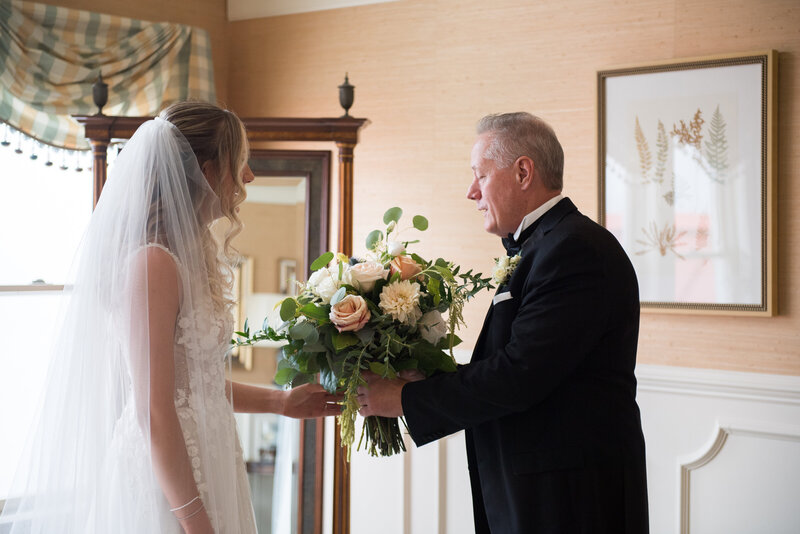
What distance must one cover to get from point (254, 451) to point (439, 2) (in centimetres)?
220

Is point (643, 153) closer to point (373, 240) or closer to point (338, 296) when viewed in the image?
point (373, 240)

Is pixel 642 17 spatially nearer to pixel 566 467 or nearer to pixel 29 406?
pixel 566 467

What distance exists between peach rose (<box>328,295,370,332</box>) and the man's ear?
56 cm

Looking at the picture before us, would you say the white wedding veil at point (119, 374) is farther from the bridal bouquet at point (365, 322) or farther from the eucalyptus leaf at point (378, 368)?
the eucalyptus leaf at point (378, 368)

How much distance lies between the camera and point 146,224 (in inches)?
63.9

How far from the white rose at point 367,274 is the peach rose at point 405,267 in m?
0.03

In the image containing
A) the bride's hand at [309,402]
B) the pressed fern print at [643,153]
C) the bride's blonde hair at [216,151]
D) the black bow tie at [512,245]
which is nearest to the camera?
the bride's blonde hair at [216,151]

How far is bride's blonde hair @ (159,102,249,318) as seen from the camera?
66.3 inches

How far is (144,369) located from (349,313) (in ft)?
1.61

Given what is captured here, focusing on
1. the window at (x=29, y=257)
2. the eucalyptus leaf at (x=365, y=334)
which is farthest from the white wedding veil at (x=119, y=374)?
the window at (x=29, y=257)

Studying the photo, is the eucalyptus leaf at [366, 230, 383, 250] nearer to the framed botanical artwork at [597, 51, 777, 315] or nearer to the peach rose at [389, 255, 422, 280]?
the peach rose at [389, 255, 422, 280]

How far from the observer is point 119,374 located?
1.63 metres

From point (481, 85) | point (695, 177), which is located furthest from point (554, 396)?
point (481, 85)

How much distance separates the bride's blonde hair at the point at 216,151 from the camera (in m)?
1.68
